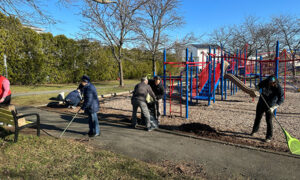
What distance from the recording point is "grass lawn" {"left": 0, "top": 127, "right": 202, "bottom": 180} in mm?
3076

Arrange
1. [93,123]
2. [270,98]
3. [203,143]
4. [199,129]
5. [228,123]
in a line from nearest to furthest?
[203,143] → [270,98] → [93,123] → [199,129] → [228,123]

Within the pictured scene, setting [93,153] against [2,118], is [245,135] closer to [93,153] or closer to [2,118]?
[93,153]

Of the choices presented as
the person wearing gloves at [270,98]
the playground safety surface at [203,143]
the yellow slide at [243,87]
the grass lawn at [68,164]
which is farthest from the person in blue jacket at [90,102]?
the yellow slide at [243,87]

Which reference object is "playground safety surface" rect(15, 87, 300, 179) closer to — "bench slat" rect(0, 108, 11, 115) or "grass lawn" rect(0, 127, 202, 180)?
"grass lawn" rect(0, 127, 202, 180)

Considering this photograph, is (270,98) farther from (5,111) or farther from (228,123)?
(5,111)

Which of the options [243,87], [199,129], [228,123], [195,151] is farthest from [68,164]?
[243,87]

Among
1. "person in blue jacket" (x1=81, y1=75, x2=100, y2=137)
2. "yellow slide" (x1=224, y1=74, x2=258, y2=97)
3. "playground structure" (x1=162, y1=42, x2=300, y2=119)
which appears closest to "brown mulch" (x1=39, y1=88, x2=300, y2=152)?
"playground structure" (x1=162, y1=42, x2=300, y2=119)

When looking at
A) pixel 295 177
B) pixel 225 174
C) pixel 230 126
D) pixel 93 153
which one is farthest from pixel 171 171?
pixel 230 126

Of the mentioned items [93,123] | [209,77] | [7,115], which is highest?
[209,77]

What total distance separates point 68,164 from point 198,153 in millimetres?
2471

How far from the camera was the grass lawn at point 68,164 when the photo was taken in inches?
121

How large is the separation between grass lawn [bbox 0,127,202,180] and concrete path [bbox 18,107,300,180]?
42 cm

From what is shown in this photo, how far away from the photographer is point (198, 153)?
4000 millimetres

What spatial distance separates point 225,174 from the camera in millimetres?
3189
